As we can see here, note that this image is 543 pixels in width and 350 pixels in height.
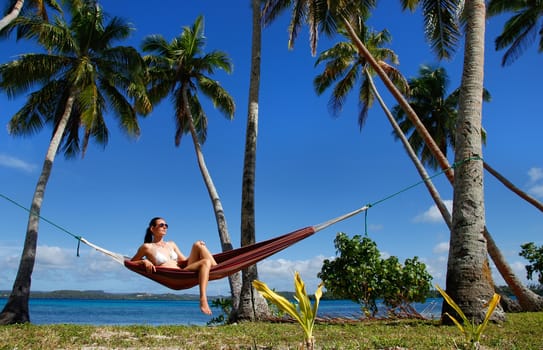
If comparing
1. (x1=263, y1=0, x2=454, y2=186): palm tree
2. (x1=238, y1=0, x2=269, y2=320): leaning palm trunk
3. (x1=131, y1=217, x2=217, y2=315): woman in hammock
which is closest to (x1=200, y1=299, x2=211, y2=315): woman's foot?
(x1=131, y1=217, x2=217, y2=315): woman in hammock

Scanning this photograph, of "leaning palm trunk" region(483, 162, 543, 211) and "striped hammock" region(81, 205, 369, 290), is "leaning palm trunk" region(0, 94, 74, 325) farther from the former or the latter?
"leaning palm trunk" region(483, 162, 543, 211)

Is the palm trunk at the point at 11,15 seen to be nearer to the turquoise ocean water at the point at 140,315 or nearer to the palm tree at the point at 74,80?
the palm tree at the point at 74,80

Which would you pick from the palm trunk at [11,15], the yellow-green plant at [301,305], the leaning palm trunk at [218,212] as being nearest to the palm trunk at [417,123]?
the leaning palm trunk at [218,212]

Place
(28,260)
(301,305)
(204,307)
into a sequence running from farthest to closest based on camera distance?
(28,260), (204,307), (301,305)

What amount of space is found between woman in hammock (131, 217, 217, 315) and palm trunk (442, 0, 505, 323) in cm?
283

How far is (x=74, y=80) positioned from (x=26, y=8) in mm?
1979

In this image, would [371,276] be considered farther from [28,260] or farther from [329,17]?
[28,260]

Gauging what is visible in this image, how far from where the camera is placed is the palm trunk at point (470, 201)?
518cm

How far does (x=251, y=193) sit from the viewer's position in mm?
8086

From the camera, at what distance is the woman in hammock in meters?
4.29

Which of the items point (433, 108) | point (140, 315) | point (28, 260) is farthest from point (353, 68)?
point (140, 315)

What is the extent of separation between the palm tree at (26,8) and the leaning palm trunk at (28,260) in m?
2.36

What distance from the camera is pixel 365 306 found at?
8523 mm

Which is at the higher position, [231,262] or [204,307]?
[231,262]
